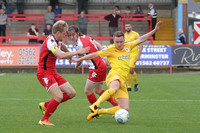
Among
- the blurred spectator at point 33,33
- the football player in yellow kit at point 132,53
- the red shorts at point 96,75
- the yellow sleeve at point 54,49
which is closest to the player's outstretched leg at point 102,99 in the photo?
the yellow sleeve at point 54,49

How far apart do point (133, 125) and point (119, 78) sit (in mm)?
1076

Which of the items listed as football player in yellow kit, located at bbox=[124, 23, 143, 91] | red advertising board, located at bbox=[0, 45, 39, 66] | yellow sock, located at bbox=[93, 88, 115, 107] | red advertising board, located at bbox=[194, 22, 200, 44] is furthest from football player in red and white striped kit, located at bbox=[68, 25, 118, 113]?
red advertising board, located at bbox=[194, 22, 200, 44]

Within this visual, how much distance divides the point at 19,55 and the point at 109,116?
45.1ft

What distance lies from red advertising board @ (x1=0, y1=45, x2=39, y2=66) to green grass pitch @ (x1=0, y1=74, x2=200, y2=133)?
565 centimetres

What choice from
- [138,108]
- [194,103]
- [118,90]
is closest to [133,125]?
[118,90]

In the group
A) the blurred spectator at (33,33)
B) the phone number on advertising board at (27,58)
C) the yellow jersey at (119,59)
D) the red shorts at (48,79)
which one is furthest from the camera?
the blurred spectator at (33,33)

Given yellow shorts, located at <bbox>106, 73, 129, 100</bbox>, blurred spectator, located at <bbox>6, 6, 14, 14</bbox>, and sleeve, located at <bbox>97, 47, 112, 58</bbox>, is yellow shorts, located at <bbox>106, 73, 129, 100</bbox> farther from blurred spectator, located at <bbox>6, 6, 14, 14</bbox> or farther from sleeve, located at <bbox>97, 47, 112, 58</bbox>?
blurred spectator, located at <bbox>6, 6, 14, 14</bbox>

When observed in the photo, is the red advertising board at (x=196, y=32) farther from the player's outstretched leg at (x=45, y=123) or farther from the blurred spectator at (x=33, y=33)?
the player's outstretched leg at (x=45, y=123)

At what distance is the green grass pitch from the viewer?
791cm

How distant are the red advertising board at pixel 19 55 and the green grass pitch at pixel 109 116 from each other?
565 centimetres

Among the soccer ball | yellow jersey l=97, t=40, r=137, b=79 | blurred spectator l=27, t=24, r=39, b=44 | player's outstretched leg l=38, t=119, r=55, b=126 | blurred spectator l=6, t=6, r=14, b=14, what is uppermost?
blurred spectator l=6, t=6, r=14, b=14

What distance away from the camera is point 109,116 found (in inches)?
388

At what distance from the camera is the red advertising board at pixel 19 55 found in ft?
74.7

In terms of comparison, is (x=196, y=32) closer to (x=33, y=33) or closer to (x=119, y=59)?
(x=33, y=33)
